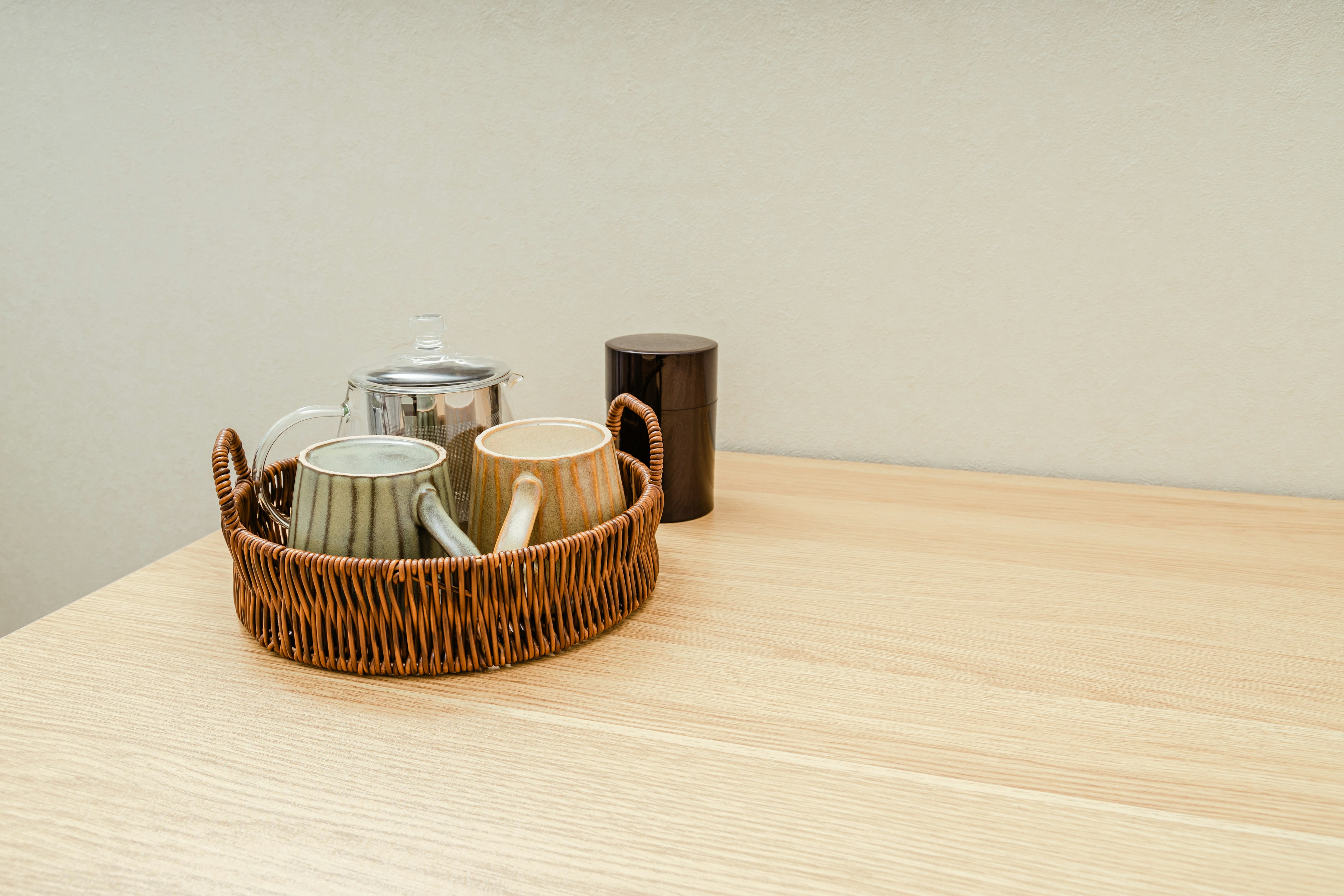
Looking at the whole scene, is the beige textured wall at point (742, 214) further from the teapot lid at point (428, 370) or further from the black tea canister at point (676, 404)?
the teapot lid at point (428, 370)

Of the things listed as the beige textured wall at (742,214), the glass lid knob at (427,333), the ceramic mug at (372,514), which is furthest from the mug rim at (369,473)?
the beige textured wall at (742,214)

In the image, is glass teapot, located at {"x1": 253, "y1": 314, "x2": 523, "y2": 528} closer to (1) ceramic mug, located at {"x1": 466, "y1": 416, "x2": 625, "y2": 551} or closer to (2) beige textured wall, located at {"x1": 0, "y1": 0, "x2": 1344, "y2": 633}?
(1) ceramic mug, located at {"x1": 466, "y1": 416, "x2": 625, "y2": 551}

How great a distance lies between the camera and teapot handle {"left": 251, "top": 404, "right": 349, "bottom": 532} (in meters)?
0.61

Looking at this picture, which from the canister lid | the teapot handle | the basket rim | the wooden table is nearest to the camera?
the wooden table

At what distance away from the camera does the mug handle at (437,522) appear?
0.53 metres

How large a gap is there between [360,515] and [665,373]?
29 cm

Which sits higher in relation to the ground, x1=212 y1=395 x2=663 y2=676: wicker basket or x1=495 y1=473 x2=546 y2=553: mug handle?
→ x1=495 y1=473 x2=546 y2=553: mug handle

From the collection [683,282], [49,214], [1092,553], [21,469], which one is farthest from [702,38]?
[21,469]

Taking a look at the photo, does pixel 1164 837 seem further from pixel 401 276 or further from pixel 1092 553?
pixel 401 276

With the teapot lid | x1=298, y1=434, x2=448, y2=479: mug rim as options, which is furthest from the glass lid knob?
x1=298, y1=434, x2=448, y2=479: mug rim

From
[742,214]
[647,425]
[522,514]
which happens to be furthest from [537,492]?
[742,214]

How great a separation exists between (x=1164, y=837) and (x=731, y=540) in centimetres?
39

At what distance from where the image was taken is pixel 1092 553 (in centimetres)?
70

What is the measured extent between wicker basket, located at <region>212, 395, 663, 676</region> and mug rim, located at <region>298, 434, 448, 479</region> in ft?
0.16
